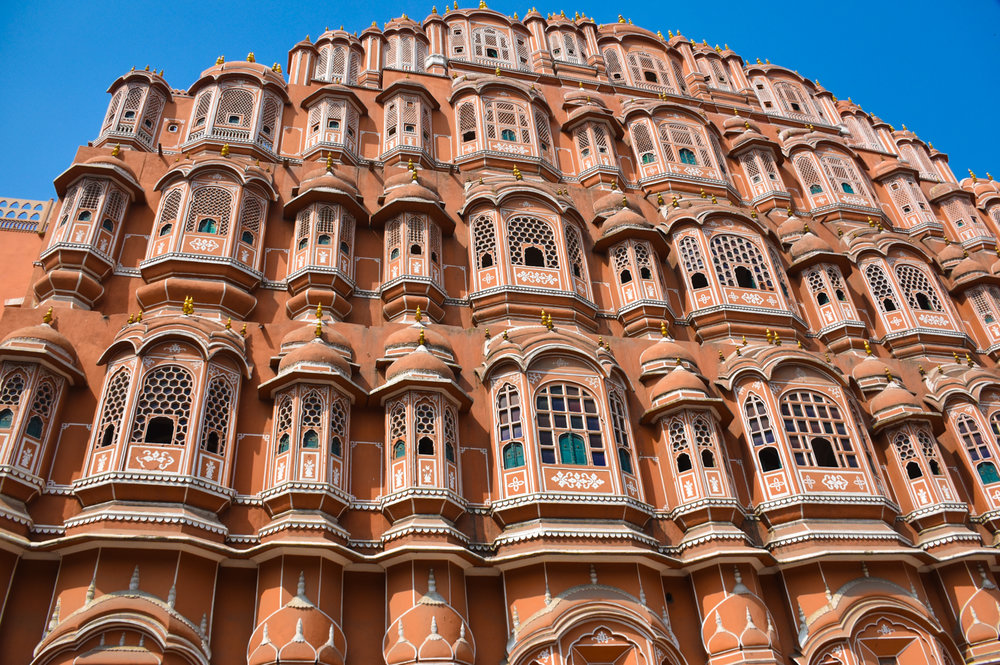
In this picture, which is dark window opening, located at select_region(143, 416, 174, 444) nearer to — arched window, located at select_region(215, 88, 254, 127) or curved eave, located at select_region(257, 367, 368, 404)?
curved eave, located at select_region(257, 367, 368, 404)

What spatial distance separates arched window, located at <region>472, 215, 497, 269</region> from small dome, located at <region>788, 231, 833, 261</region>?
9252mm

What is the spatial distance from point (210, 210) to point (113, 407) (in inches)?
253

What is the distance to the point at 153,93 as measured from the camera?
80.3ft

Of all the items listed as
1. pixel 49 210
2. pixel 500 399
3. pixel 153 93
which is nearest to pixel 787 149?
pixel 500 399

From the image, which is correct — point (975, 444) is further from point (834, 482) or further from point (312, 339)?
point (312, 339)

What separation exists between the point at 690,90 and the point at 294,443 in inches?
948

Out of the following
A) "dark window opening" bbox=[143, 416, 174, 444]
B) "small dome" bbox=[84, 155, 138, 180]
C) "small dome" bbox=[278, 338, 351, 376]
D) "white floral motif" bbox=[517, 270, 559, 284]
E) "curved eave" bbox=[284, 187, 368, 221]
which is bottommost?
"dark window opening" bbox=[143, 416, 174, 444]

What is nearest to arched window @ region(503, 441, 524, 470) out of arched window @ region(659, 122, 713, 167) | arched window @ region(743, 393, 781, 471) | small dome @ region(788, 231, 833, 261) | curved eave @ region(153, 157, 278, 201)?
arched window @ region(743, 393, 781, 471)

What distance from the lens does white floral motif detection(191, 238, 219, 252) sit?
19.0 m

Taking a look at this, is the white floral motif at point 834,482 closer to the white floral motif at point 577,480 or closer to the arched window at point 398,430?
the white floral motif at point 577,480

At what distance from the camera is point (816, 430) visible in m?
18.1

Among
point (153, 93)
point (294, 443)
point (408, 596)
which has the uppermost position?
point (153, 93)

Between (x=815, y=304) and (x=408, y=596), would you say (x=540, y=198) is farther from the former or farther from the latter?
(x=408, y=596)

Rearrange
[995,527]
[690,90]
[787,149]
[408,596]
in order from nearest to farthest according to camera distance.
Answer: [408,596], [995,527], [787,149], [690,90]
